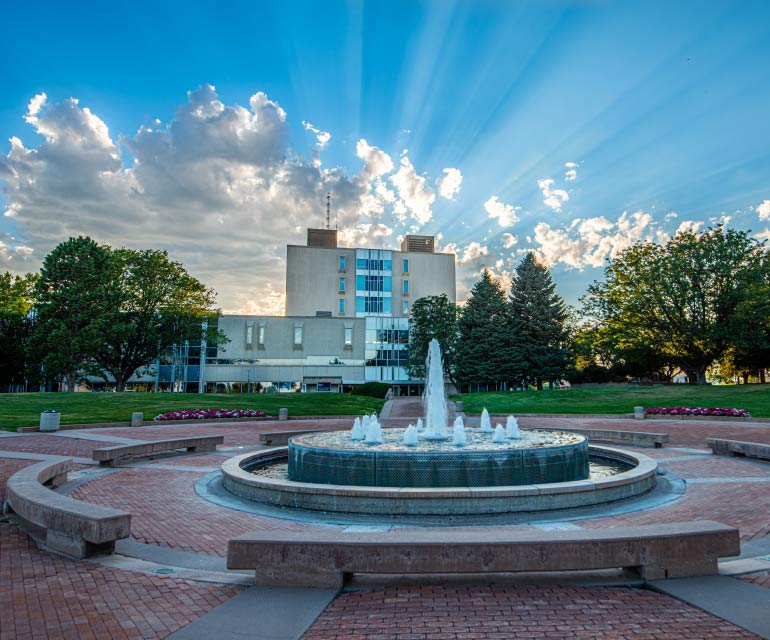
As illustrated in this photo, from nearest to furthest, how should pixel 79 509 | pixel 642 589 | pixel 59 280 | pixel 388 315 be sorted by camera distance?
pixel 642 589, pixel 79 509, pixel 59 280, pixel 388 315

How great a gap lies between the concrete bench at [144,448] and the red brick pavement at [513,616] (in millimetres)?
10307

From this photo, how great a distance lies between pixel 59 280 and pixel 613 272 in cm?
4755

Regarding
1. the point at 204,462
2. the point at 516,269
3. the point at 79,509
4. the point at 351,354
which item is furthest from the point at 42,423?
the point at 516,269

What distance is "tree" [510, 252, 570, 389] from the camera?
5338cm

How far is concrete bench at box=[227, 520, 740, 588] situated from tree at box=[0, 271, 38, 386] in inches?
1997

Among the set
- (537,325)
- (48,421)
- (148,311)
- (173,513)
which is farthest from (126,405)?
(537,325)

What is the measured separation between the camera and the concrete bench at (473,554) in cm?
518

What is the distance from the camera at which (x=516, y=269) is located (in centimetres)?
5809

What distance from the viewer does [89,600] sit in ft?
16.1

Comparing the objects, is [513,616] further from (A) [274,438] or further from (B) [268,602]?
(A) [274,438]

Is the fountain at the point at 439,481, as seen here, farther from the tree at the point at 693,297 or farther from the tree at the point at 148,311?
the tree at the point at 148,311

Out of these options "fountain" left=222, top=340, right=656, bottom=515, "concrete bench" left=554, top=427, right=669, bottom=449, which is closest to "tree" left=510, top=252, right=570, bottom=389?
"concrete bench" left=554, top=427, right=669, bottom=449

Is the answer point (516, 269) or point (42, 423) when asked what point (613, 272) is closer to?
point (516, 269)

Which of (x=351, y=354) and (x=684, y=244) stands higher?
(x=684, y=244)
